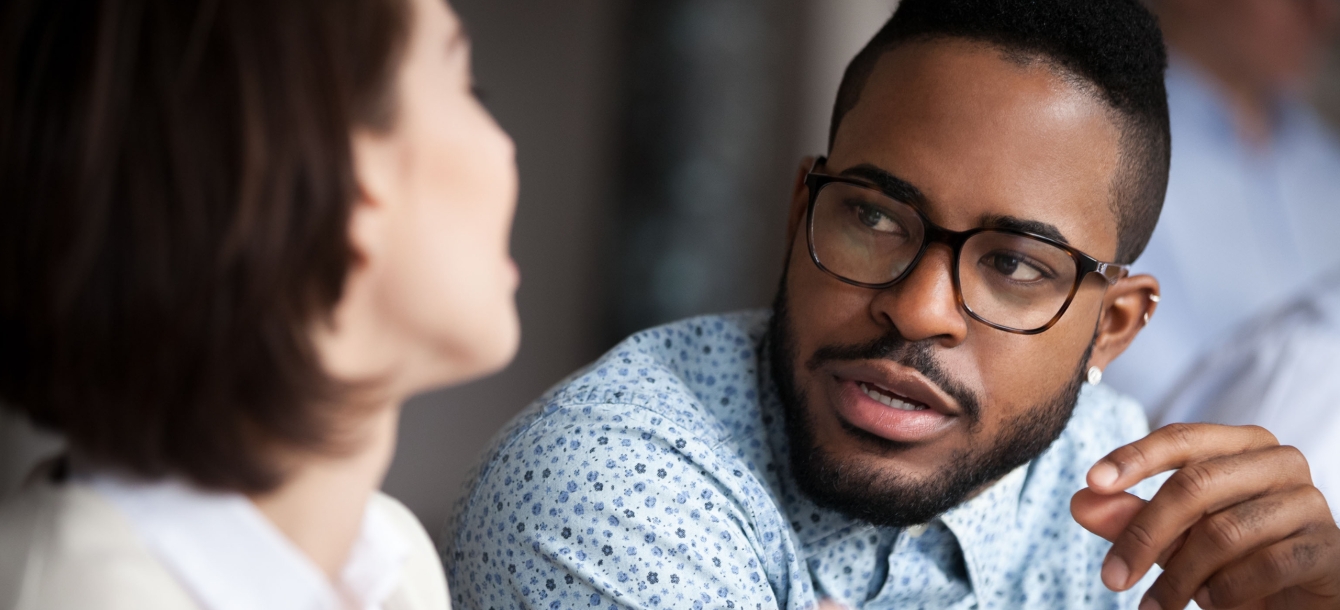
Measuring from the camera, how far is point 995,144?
104cm

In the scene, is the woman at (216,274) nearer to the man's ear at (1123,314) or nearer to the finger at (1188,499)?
the finger at (1188,499)

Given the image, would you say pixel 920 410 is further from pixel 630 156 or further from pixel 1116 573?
pixel 630 156

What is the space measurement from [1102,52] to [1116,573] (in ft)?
1.72

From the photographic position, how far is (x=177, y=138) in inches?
20.5

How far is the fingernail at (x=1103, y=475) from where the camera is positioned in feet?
3.25

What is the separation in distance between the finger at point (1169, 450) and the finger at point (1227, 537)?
58 millimetres

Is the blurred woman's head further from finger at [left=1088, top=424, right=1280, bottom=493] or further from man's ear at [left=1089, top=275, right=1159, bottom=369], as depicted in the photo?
man's ear at [left=1089, top=275, right=1159, bottom=369]

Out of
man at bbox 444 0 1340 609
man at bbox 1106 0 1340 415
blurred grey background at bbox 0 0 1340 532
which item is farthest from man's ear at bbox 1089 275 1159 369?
blurred grey background at bbox 0 0 1340 532

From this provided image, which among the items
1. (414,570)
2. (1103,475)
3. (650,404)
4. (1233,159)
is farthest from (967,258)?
(1233,159)

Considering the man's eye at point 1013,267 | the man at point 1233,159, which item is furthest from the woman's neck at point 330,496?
the man at point 1233,159

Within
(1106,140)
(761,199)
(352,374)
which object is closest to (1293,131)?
(761,199)

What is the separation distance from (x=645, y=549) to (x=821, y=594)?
1.04 ft

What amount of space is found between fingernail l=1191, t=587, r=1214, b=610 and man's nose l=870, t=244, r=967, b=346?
35 cm

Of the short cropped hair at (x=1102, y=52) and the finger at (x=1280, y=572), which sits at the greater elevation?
the short cropped hair at (x=1102, y=52)
